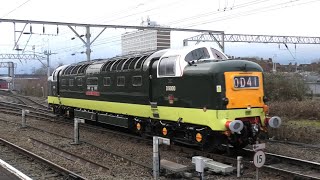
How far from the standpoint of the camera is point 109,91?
58.0 feet

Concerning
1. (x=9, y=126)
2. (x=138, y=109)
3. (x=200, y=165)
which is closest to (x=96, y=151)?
(x=138, y=109)

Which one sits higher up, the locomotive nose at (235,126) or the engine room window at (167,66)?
the engine room window at (167,66)

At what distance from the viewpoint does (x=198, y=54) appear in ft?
42.8

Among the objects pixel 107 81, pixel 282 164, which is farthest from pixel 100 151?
pixel 282 164

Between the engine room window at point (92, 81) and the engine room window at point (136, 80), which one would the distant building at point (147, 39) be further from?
the engine room window at point (136, 80)

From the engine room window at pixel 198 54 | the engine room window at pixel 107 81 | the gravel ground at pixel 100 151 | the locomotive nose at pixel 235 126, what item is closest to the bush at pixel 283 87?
the engine room window at pixel 107 81

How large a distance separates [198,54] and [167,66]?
1.11 meters

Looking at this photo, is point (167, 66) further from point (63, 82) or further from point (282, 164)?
point (63, 82)

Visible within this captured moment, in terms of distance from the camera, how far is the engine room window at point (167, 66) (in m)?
12.9

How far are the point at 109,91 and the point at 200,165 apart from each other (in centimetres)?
987

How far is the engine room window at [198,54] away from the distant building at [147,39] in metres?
22.8

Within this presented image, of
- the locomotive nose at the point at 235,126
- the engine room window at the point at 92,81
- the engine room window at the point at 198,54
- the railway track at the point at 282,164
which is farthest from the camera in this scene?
the engine room window at the point at 92,81

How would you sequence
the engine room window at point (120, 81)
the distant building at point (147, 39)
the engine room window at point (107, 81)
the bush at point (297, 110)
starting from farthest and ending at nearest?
the distant building at point (147, 39)
the bush at point (297, 110)
the engine room window at point (107, 81)
the engine room window at point (120, 81)

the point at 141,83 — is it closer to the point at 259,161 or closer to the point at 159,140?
the point at 159,140
